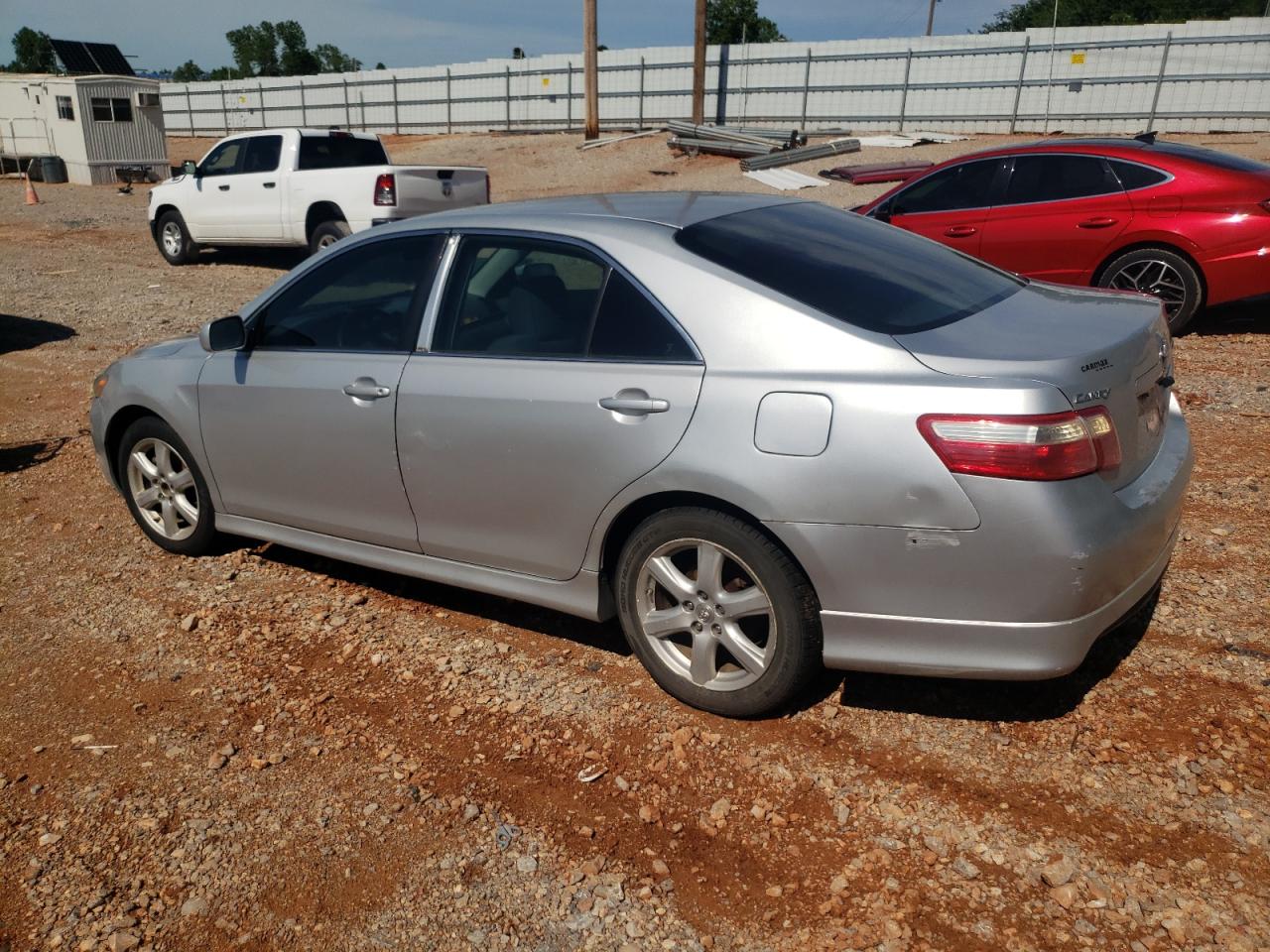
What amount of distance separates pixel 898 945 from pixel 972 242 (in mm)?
7506

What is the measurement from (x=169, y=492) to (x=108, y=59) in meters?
35.7

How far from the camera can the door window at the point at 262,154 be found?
44.6ft

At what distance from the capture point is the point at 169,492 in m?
5.02

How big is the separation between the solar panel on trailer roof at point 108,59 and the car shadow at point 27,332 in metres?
27.5

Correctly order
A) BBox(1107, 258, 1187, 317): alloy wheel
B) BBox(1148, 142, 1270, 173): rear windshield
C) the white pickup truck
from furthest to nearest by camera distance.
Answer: the white pickup truck → BBox(1107, 258, 1187, 317): alloy wheel → BBox(1148, 142, 1270, 173): rear windshield

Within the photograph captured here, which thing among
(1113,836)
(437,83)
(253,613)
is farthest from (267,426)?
(437,83)

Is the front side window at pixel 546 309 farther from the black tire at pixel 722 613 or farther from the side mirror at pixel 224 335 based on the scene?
the side mirror at pixel 224 335

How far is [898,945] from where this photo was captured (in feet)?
8.18

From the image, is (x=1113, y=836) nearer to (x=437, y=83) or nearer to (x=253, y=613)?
(x=253, y=613)

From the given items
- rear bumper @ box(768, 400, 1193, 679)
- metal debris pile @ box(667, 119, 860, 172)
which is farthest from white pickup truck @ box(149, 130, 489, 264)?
metal debris pile @ box(667, 119, 860, 172)

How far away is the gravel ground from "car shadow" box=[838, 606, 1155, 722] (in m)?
0.01

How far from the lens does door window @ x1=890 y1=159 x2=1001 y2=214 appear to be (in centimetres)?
898

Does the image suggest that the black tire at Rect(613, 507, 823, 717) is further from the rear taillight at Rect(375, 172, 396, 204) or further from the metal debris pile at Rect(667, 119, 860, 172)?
the metal debris pile at Rect(667, 119, 860, 172)

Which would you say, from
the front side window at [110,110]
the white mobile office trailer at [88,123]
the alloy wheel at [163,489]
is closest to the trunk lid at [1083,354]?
the alloy wheel at [163,489]
